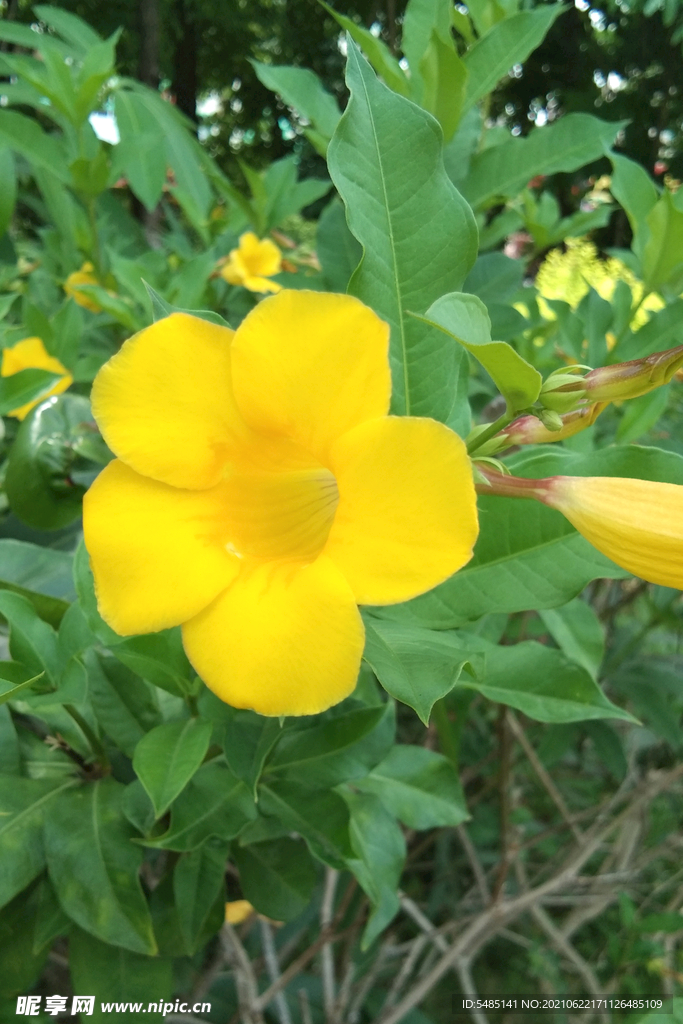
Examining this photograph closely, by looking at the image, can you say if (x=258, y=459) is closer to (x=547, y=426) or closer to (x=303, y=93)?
(x=547, y=426)

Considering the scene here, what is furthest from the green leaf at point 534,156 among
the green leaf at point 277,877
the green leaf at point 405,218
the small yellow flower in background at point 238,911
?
the small yellow flower in background at point 238,911

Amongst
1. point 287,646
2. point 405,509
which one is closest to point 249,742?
point 287,646

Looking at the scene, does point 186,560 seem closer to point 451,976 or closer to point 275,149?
point 451,976

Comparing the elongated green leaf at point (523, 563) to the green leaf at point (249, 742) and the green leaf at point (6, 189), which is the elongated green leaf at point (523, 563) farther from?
the green leaf at point (6, 189)

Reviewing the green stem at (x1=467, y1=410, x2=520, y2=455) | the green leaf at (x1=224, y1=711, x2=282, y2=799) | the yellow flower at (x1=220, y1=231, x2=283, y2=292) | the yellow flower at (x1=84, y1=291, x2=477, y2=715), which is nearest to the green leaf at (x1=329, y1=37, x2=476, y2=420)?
the green stem at (x1=467, y1=410, x2=520, y2=455)

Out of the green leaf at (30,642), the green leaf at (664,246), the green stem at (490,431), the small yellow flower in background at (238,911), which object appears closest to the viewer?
the green stem at (490,431)

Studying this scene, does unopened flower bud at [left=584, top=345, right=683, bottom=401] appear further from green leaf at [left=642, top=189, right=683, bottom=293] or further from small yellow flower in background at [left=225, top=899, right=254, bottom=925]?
small yellow flower in background at [left=225, top=899, right=254, bottom=925]
